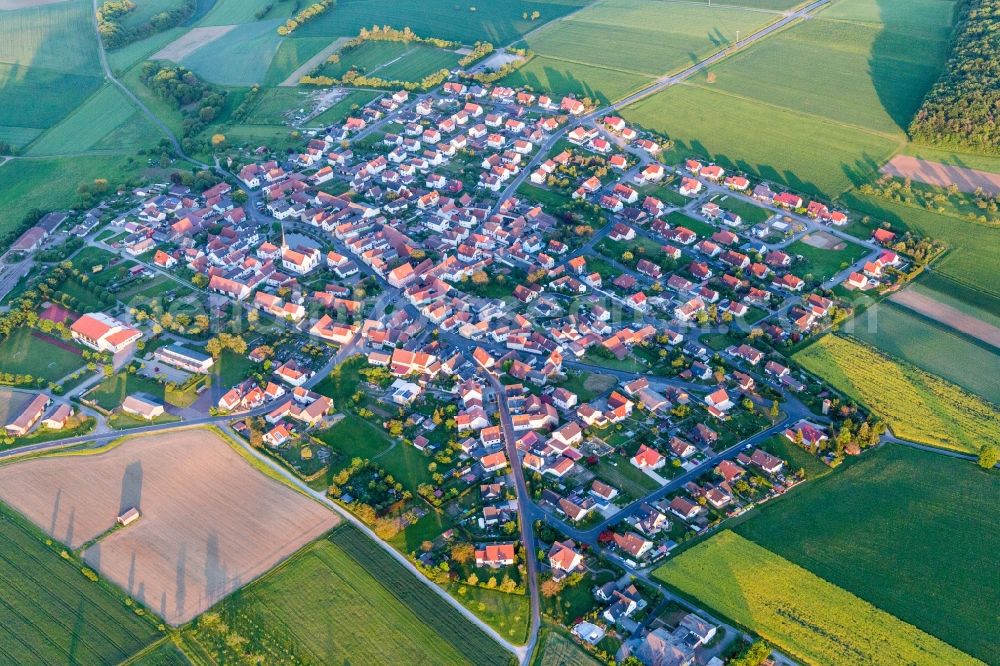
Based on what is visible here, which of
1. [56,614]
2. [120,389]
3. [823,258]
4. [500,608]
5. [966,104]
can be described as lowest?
[56,614]

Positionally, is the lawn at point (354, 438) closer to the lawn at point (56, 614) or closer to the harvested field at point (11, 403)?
the lawn at point (56, 614)

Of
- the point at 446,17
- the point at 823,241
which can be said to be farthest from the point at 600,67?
the point at 823,241

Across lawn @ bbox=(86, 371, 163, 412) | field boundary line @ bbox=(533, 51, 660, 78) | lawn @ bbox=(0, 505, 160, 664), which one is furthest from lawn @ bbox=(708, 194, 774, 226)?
lawn @ bbox=(0, 505, 160, 664)

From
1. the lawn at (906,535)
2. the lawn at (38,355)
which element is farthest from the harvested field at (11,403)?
the lawn at (906,535)

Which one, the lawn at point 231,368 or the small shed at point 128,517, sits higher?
the lawn at point 231,368

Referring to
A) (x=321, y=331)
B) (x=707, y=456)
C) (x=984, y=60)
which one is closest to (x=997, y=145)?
(x=984, y=60)

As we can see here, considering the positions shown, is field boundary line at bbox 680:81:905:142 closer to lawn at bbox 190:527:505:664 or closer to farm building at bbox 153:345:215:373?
farm building at bbox 153:345:215:373

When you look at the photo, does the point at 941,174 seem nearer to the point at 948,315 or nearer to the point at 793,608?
the point at 948,315
